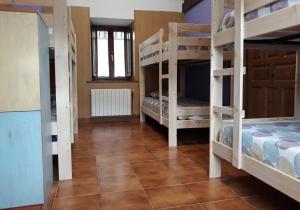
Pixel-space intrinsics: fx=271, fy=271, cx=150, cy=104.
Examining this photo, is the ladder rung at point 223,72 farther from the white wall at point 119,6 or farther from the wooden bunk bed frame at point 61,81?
the white wall at point 119,6

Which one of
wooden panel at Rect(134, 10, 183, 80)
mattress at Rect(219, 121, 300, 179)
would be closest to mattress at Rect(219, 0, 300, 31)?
mattress at Rect(219, 121, 300, 179)

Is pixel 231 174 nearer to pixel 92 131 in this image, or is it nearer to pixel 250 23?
pixel 250 23

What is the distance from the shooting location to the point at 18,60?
1353 mm

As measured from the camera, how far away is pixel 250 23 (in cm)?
152

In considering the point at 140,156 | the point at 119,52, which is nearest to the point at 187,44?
the point at 140,156

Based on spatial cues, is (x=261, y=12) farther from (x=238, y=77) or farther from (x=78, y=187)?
(x=78, y=187)

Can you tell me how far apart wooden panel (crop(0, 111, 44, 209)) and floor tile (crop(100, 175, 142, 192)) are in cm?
57

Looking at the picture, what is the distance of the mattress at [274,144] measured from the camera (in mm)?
1245

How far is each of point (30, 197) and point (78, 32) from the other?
3988 mm

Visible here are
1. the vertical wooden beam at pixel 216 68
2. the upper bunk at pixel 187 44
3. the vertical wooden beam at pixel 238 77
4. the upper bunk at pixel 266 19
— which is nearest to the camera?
the upper bunk at pixel 266 19

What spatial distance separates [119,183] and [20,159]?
0.81 metres

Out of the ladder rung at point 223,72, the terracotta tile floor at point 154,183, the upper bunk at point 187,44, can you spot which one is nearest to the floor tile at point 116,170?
the terracotta tile floor at point 154,183

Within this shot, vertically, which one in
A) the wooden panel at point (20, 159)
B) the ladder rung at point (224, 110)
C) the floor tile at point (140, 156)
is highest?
the ladder rung at point (224, 110)

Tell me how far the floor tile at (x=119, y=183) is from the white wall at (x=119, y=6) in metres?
3.64
